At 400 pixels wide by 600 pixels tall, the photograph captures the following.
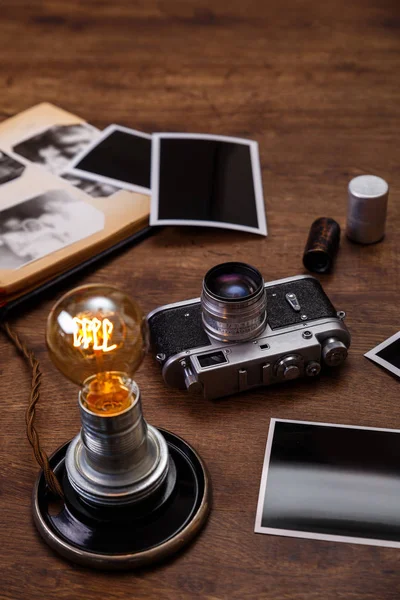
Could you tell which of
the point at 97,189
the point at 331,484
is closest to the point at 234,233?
the point at 97,189

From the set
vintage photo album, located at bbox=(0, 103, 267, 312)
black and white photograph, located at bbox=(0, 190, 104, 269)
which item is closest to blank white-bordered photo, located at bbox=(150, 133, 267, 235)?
vintage photo album, located at bbox=(0, 103, 267, 312)

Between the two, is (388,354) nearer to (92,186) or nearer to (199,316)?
(199,316)

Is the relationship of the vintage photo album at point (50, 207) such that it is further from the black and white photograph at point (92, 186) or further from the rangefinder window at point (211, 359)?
the rangefinder window at point (211, 359)

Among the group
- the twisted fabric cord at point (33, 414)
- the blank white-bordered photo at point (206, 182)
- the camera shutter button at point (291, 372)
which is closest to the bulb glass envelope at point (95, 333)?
the twisted fabric cord at point (33, 414)

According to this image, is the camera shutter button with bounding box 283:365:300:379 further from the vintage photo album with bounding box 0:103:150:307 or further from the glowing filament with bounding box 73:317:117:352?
the vintage photo album with bounding box 0:103:150:307

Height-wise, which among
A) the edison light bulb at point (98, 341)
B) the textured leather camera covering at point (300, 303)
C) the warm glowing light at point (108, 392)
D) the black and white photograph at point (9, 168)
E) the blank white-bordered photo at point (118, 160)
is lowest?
the black and white photograph at point (9, 168)

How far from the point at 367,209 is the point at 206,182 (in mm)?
272

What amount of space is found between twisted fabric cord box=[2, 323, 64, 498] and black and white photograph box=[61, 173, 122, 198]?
0.29 m

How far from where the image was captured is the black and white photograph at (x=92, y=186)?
1303 millimetres

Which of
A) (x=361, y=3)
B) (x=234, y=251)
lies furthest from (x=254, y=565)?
(x=361, y=3)

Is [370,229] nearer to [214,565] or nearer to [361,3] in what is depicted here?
[214,565]

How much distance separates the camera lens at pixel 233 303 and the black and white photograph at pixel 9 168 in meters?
0.49

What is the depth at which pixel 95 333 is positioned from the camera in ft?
2.71

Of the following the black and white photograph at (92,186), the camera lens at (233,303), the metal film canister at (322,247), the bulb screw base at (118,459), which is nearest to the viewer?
the bulb screw base at (118,459)
